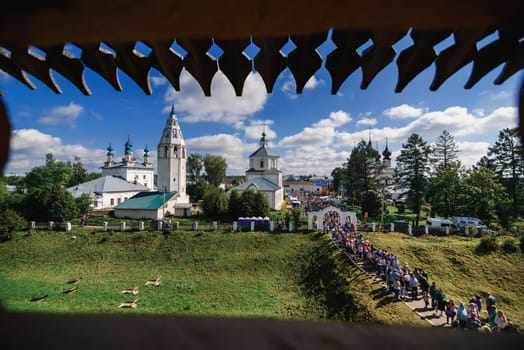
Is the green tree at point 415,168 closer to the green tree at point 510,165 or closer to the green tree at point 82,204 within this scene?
the green tree at point 510,165

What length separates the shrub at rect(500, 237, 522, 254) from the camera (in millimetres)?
15406

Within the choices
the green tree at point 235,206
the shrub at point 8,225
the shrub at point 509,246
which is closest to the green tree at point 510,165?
the shrub at point 509,246

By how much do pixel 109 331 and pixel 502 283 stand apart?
18.3 m

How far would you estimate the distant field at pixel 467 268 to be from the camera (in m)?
11.5

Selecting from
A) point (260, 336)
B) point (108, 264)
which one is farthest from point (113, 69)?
point (108, 264)

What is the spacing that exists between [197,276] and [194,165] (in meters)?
52.8

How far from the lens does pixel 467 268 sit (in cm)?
1422

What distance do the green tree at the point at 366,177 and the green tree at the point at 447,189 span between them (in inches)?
263

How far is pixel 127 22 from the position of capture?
0.93 metres

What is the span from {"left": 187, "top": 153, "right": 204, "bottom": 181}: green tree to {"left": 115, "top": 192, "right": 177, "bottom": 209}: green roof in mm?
26962

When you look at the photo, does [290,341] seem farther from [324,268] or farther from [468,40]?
[324,268]

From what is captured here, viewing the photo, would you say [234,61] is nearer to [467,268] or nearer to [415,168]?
[467,268]

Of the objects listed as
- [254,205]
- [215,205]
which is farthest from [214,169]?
[254,205]

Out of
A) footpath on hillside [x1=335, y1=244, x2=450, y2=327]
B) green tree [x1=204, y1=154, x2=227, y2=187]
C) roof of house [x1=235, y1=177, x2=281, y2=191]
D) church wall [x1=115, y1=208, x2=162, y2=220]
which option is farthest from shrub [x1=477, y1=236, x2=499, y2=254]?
green tree [x1=204, y1=154, x2=227, y2=187]
